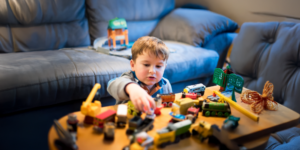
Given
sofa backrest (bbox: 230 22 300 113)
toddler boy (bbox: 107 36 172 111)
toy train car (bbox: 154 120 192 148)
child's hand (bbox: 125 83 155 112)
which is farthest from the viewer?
sofa backrest (bbox: 230 22 300 113)

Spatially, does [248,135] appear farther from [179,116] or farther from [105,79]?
[105,79]

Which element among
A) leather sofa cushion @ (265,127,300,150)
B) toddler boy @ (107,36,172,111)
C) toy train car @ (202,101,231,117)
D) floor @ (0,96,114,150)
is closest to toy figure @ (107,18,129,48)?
floor @ (0,96,114,150)

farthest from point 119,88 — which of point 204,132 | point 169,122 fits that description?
point 204,132

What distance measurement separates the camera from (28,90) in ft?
3.52

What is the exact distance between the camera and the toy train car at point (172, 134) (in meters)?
0.60

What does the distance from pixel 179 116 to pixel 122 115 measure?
18 centimetres

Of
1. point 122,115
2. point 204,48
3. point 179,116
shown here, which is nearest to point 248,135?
point 179,116

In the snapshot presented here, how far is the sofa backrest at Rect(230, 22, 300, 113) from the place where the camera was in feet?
4.25

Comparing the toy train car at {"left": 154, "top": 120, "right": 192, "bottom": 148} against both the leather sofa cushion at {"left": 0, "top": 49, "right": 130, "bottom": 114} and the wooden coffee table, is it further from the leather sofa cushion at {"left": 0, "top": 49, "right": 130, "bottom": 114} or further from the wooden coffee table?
the leather sofa cushion at {"left": 0, "top": 49, "right": 130, "bottom": 114}

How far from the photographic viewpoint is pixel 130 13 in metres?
1.96

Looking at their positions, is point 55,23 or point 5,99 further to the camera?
point 55,23

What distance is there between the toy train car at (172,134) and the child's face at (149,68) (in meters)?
0.27

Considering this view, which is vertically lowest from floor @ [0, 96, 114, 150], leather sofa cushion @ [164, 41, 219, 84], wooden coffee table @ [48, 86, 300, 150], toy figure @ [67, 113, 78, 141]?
floor @ [0, 96, 114, 150]

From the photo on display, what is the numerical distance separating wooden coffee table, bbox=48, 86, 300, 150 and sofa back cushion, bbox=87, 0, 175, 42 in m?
1.21
